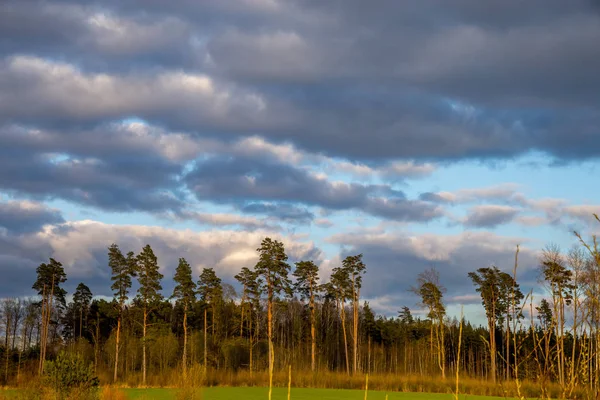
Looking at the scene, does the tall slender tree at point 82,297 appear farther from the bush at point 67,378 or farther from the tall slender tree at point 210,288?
the bush at point 67,378

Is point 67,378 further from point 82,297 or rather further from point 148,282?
point 82,297

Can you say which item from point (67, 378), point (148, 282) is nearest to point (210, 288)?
point (148, 282)

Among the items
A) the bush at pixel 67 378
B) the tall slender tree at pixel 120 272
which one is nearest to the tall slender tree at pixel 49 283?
the tall slender tree at pixel 120 272

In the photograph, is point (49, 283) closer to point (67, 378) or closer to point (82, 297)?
point (82, 297)

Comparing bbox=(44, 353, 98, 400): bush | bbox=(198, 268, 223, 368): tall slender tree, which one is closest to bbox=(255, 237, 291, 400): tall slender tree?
bbox=(198, 268, 223, 368): tall slender tree

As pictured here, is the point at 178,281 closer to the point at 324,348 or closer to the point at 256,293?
the point at 256,293

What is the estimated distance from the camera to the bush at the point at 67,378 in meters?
18.7

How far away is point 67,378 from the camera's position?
61.6ft

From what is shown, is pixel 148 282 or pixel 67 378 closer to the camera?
pixel 67 378

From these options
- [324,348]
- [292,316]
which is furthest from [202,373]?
[292,316]

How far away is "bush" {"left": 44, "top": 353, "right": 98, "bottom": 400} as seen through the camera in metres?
18.7

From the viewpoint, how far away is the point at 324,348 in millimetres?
83250

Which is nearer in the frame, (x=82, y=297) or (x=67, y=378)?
(x=67, y=378)

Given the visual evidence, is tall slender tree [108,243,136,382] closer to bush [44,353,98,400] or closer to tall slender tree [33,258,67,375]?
tall slender tree [33,258,67,375]
